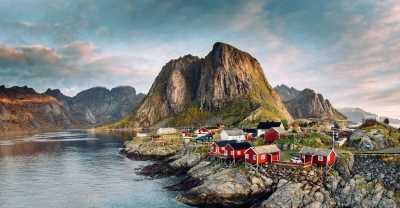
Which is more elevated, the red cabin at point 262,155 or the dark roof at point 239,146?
the dark roof at point 239,146

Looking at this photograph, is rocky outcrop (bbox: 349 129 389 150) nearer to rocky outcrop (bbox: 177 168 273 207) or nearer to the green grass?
the green grass

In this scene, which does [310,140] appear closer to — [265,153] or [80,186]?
[265,153]

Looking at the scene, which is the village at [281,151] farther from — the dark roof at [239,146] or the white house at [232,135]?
the white house at [232,135]

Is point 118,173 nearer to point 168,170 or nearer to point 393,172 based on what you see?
point 168,170

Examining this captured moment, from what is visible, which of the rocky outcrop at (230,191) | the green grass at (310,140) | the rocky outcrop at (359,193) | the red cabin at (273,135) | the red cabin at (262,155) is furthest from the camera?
the red cabin at (273,135)

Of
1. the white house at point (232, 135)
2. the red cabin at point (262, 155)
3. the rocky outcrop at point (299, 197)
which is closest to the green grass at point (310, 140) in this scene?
the red cabin at point (262, 155)

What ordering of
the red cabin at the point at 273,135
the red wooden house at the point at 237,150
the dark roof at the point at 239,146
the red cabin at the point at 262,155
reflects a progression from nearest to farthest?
the red cabin at the point at 262,155
the red wooden house at the point at 237,150
the dark roof at the point at 239,146
the red cabin at the point at 273,135

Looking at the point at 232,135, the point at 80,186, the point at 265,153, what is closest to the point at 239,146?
the point at 265,153

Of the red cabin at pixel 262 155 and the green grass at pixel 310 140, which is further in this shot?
the green grass at pixel 310 140
